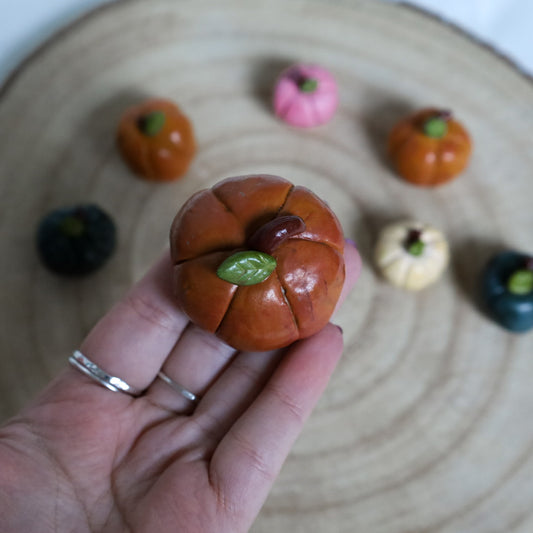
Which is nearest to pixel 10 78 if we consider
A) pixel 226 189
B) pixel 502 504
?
pixel 226 189

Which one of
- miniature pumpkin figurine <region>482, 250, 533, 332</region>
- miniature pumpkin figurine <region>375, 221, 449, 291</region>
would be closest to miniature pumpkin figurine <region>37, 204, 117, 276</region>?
miniature pumpkin figurine <region>375, 221, 449, 291</region>

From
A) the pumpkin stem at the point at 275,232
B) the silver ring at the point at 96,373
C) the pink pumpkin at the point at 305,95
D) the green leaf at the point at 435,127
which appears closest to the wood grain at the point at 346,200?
the pink pumpkin at the point at 305,95

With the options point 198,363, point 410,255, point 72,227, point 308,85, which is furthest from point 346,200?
point 72,227

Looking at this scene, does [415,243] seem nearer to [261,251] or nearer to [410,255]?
[410,255]

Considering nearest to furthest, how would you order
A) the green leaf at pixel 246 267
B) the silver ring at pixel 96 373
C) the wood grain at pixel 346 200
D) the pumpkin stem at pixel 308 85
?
the green leaf at pixel 246 267
the silver ring at pixel 96 373
the wood grain at pixel 346 200
the pumpkin stem at pixel 308 85

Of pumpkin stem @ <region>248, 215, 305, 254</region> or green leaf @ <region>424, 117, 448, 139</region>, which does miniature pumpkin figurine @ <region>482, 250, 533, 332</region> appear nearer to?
green leaf @ <region>424, 117, 448, 139</region>

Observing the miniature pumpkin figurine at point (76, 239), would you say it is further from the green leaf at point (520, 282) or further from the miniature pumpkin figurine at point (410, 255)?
the green leaf at point (520, 282)

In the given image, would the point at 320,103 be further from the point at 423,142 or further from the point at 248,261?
the point at 248,261
